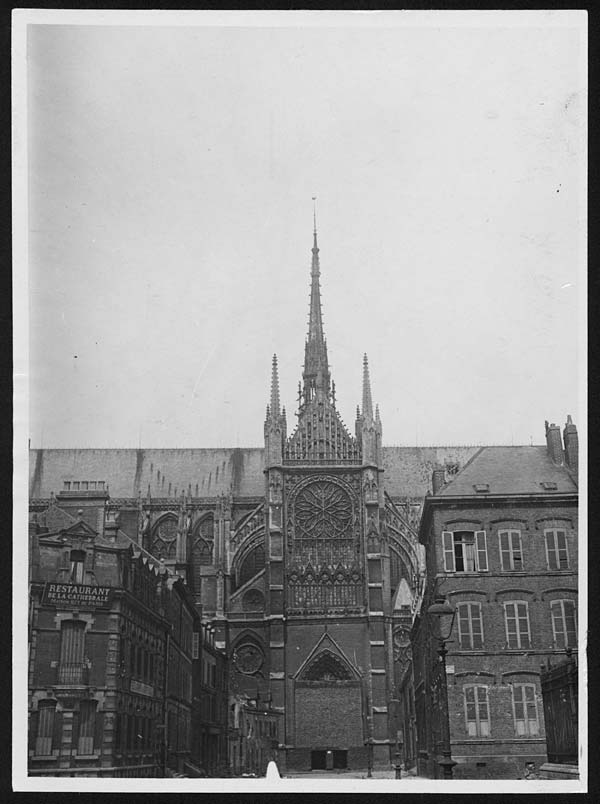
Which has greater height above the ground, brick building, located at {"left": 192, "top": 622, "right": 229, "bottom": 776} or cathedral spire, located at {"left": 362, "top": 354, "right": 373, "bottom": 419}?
cathedral spire, located at {"left": 362, "top": 354, "right": 373, "bottom": 419}

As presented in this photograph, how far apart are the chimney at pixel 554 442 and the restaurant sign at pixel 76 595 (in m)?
9.87

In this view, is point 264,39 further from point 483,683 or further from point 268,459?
point 268,459

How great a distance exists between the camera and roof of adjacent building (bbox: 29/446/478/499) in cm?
2620

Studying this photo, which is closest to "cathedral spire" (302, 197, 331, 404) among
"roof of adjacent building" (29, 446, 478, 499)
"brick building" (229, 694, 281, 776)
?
"roof of adjacent building" (29, 446, 478, 499)

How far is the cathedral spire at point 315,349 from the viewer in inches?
863

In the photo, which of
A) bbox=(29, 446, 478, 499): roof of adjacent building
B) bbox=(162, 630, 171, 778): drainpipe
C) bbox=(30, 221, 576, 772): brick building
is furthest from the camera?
bbox=(30, 221, 576, 772): brick building

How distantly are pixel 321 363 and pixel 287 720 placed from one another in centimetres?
1005

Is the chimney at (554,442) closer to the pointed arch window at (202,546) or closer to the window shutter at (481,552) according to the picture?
the window shutter at (481,552)

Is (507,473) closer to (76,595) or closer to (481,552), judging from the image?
(481,552)

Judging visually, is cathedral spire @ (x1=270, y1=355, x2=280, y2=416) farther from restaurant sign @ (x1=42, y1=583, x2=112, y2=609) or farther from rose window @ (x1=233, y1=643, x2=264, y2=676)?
rose window @ (x1=233, y1=643, x2=264, y2=676)

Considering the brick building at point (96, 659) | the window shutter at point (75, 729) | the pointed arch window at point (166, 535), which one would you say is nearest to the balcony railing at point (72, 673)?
the brick building at point (96, 659)

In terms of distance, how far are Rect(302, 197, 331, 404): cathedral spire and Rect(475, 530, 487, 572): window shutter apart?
5986mm

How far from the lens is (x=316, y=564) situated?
107 ft

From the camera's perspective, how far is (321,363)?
28.5 m
